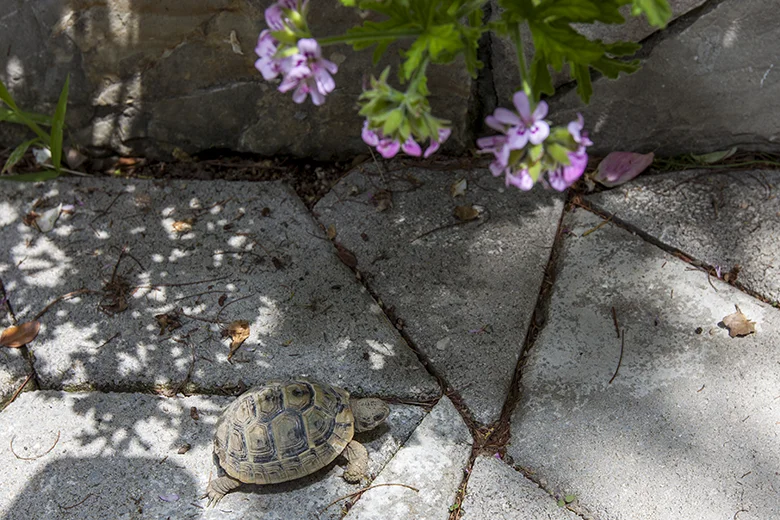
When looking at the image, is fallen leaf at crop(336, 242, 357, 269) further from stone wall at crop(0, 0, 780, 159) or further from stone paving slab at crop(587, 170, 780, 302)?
stone paving slab at crop(587, 170, 780, 302)

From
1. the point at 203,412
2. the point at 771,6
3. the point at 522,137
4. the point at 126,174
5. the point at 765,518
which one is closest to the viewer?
the point at 522,137

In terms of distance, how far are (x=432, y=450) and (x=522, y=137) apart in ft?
4.32

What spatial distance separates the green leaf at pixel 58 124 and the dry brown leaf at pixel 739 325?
3.16 meters

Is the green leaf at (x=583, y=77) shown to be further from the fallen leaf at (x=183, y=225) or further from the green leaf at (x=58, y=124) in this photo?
the green leaf at (x=58, y=124)

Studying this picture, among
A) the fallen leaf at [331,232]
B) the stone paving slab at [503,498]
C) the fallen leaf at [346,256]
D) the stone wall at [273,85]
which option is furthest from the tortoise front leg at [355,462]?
the stone wall at [273,85]

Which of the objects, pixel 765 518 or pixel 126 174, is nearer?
pixel 765 518

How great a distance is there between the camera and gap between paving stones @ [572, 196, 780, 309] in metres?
2.93

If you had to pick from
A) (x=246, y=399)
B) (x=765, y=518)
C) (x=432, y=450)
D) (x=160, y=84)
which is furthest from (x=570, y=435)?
(x=160, y=84)

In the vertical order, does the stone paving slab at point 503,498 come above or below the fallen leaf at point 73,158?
Answer: below

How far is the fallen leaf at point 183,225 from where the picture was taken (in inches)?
132

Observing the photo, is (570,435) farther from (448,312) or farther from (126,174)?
(126,174)

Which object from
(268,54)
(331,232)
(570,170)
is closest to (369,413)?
(331,232)

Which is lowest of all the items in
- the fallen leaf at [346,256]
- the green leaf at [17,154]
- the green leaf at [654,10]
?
the fallen leaf at [346,256]

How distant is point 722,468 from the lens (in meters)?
2.47
